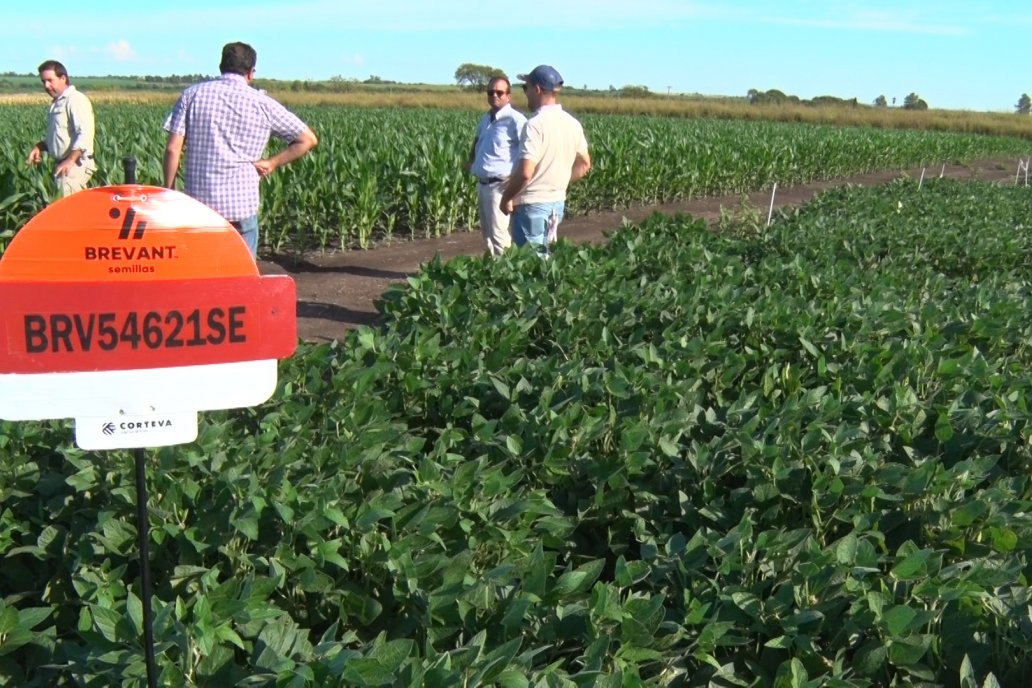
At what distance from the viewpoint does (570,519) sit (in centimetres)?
296

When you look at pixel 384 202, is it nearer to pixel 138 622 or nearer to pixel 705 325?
pixel 705 325

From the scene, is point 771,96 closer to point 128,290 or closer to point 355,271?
point 355,271

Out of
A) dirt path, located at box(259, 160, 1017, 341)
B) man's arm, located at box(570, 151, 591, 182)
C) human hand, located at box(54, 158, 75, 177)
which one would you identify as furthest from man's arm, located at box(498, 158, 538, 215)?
human hand, located at box(54, 158, 75, 177)

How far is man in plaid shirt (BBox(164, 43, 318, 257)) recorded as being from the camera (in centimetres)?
608

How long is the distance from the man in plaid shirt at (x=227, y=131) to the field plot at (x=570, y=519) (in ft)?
7.26

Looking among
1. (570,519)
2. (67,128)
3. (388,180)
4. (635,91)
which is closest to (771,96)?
(635,91)

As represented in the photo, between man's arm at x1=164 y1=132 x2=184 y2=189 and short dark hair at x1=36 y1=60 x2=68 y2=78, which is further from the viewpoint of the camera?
short dark hair at x1=36 y1=60 x2=68 y2=78

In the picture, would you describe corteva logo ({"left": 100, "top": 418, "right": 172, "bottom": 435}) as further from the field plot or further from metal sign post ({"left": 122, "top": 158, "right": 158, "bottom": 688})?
the field plot

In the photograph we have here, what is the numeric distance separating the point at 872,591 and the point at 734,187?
22906 mm

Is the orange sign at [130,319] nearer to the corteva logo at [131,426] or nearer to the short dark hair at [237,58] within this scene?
the corteva logo at [131,426]

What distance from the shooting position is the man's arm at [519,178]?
7096mm

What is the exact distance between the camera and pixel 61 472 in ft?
10.1

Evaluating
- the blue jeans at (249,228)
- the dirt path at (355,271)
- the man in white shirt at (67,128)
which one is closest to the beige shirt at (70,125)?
the man in white shirt at (67,128)

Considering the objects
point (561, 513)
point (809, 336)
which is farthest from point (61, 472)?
point (809, 336)
